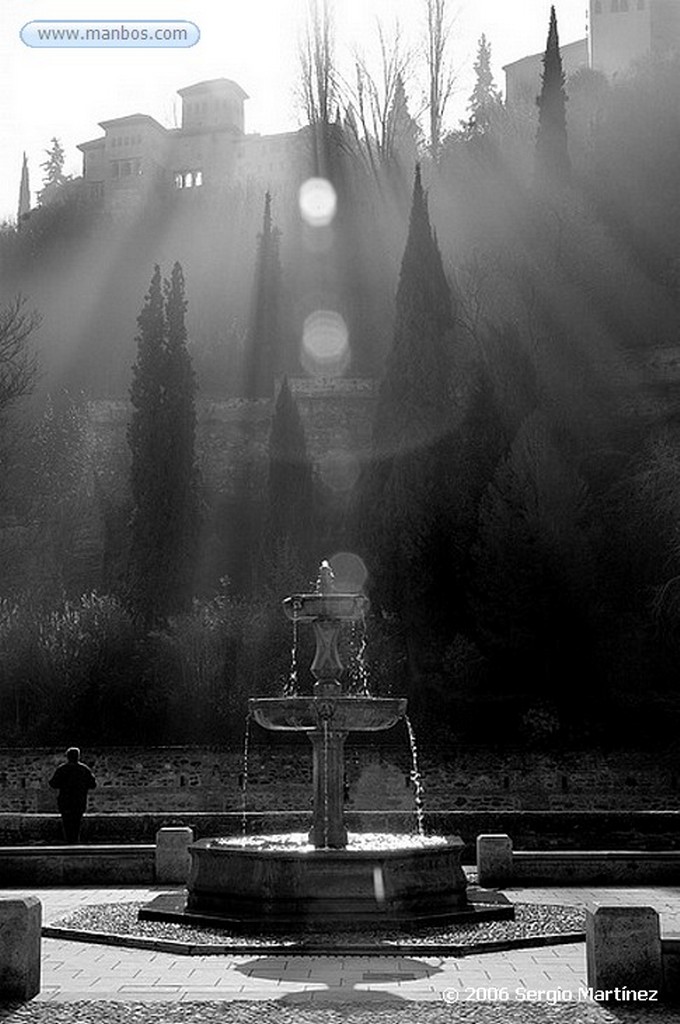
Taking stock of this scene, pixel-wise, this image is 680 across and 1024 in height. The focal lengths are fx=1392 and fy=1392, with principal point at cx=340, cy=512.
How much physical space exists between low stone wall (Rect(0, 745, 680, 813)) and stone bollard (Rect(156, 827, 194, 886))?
12.7m

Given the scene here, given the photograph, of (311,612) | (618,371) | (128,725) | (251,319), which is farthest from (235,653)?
(251,319)

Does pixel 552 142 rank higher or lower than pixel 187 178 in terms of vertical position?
lower

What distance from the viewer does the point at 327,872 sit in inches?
432

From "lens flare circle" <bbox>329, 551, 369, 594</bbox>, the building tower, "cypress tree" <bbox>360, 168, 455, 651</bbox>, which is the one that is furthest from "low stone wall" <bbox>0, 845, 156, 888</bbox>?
the building tower

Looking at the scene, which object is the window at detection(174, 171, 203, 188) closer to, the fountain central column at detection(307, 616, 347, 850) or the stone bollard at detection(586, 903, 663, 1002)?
the fountain central column at detection(307, 616, 347, 850)

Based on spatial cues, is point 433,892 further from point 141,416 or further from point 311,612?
point 141,416

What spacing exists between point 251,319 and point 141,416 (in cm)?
1122

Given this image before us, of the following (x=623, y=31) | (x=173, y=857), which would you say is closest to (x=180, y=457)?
(x=173, y=857)

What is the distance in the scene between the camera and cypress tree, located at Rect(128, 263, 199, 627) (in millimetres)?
40469

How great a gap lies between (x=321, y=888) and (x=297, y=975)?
1.86 meters

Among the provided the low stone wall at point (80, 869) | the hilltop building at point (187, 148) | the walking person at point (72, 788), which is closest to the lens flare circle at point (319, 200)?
the hilltop building at point (187, 148)

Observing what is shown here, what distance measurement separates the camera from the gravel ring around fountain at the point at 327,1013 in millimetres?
7465

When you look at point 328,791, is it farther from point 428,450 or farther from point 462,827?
point 428,450

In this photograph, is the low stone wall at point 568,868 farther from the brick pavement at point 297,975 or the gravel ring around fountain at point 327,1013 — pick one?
the gravel ring around fountain at point 327,1013
